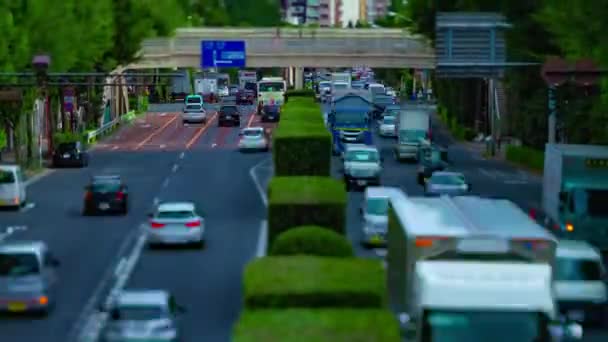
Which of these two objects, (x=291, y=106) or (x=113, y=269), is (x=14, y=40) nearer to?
(x=291, y=106)

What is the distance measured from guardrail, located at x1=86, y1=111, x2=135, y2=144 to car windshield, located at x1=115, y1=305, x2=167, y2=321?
60864 mm

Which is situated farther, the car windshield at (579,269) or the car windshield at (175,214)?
the car windshield at (175,214)

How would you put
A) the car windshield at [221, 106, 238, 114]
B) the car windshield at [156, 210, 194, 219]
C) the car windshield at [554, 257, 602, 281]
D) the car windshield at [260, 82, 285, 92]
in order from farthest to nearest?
the car windshield at [260, 82, 285, 92] < the car windshield at [221, 106, 238, 114] < the car windshield at [156, 210, 194, 219] < the car windshield at [554, 257, 602, 281]

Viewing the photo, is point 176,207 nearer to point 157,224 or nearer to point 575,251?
point 157,224

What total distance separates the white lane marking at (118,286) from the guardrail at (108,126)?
44.1 metres

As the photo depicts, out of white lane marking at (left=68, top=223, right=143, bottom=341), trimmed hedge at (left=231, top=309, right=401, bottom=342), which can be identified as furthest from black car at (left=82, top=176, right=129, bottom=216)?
trimmed hedge at (left=231, top=309, right=401, bottom=342)

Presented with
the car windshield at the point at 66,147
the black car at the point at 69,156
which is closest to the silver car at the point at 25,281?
the black car at the point at 69,156

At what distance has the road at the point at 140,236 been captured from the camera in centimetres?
2994

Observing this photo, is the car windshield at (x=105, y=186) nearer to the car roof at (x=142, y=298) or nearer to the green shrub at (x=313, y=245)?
the car roof at (x=142, y=298)

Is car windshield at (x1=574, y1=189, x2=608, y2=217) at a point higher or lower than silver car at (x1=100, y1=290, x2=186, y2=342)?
lower

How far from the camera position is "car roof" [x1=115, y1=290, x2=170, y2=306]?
25.4 metres

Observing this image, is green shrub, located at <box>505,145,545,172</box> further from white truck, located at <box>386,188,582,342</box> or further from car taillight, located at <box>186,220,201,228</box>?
white truck, located at <box>386,188,582,342</box>

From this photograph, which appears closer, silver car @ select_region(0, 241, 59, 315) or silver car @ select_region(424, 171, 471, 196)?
silver car @ select_region(0, 241, 59, 315)

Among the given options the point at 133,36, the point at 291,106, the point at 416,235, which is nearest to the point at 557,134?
the point at 291,106
